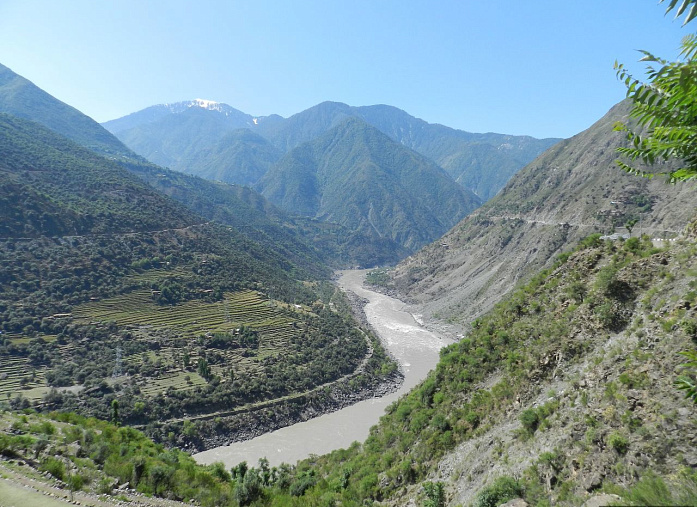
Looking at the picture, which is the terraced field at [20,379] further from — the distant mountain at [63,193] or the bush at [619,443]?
the bush at [619,443]

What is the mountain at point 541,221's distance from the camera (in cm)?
5412

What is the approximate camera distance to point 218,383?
36.2 meters

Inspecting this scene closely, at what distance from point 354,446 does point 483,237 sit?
249 feet

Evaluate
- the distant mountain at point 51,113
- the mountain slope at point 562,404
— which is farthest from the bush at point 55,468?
the distant mountain at point 51,113

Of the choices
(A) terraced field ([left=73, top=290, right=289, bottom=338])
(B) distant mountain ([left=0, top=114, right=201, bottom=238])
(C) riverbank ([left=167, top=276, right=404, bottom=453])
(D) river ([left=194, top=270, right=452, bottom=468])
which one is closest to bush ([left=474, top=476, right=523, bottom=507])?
(D) river ([left=194, top=270, right=452, bottom=468])

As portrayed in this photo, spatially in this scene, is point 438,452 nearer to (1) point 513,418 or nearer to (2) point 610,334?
(1) point 513,418

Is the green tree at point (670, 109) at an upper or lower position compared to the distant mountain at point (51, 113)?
lower

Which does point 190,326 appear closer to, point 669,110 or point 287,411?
point 287,411

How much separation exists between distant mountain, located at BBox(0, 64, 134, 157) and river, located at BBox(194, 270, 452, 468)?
164215 mm

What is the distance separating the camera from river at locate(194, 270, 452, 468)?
30812mm

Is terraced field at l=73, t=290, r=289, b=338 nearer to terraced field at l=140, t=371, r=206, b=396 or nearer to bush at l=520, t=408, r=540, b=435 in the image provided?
terraced field at l=140, t=371, r=206, b=396

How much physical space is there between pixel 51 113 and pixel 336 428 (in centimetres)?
21228

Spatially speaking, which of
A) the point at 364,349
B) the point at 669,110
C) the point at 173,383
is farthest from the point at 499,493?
the point at 364,349

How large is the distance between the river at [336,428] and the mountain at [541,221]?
1213 centimetres
